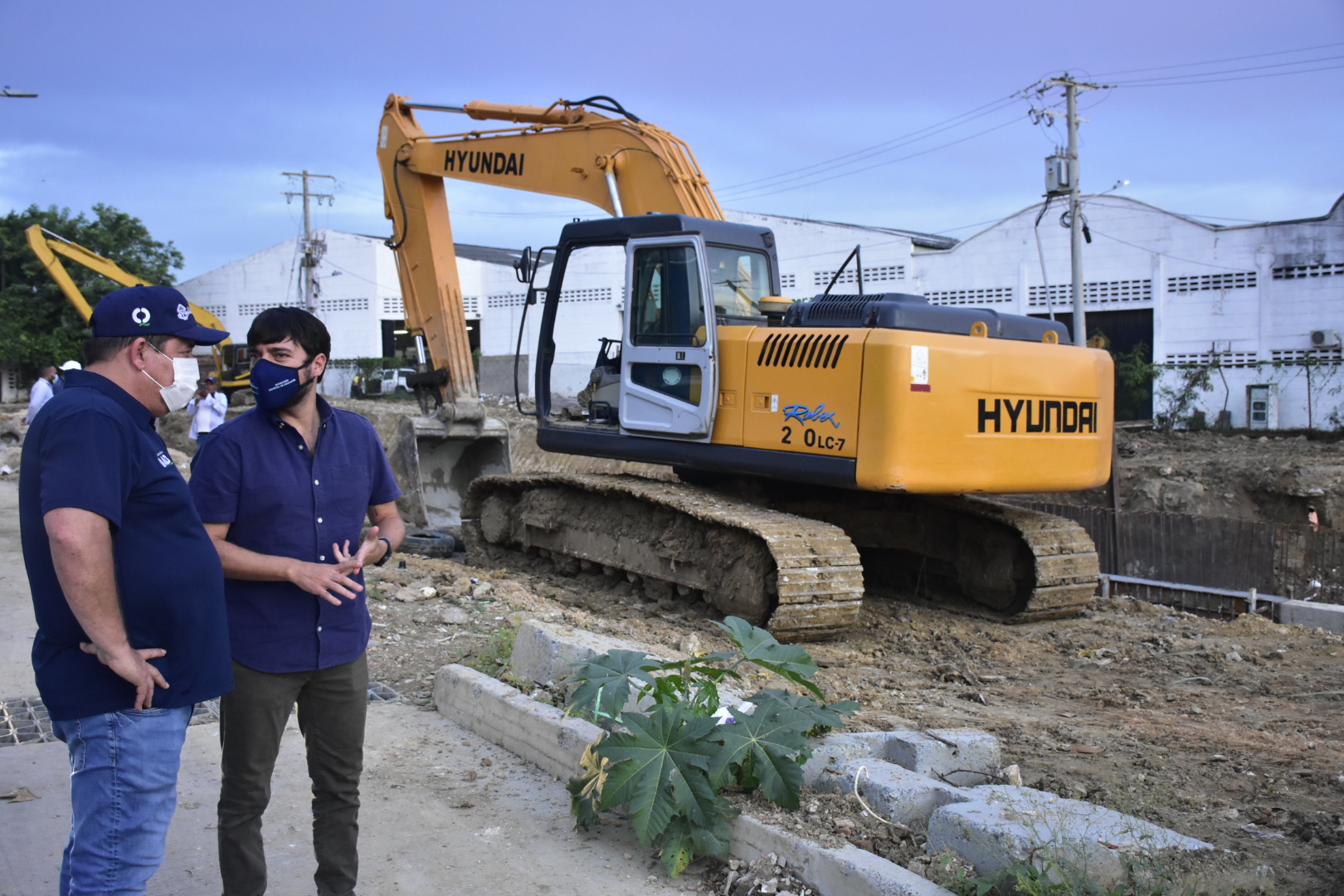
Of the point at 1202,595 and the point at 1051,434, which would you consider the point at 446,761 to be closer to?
the point at 1051,434

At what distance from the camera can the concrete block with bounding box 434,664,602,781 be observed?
169 inches

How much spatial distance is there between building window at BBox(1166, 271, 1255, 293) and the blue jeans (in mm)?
26179

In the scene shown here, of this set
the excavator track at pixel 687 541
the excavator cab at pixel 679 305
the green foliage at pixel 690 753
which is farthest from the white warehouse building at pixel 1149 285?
the green foliage at pixel 690 753

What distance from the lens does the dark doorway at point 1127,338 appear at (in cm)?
2491

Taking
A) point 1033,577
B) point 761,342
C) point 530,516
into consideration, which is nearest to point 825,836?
point 761,342

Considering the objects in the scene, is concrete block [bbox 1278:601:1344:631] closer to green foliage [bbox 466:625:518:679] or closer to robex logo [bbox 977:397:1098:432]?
robex logo [bbox 977:397:1098:432]

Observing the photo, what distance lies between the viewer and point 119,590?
2.49m

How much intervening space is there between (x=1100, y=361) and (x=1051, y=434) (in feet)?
2.86

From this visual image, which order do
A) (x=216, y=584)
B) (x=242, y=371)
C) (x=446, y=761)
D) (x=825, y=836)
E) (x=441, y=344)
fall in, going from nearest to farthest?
1. (x=216, y=584)
2. (x=825, y=836)
3. (x=446, y=761)
4. (x=441, y=344)
5. (x=242, y=371)

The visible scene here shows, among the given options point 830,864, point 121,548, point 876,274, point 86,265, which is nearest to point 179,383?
point 121,548

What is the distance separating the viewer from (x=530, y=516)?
31.3ft

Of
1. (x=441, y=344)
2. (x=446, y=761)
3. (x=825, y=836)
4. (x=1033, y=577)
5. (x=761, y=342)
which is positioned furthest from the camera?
(x=441, y=344)

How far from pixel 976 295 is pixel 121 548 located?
27006 mm

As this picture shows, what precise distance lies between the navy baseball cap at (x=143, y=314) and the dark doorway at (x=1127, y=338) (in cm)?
2469
